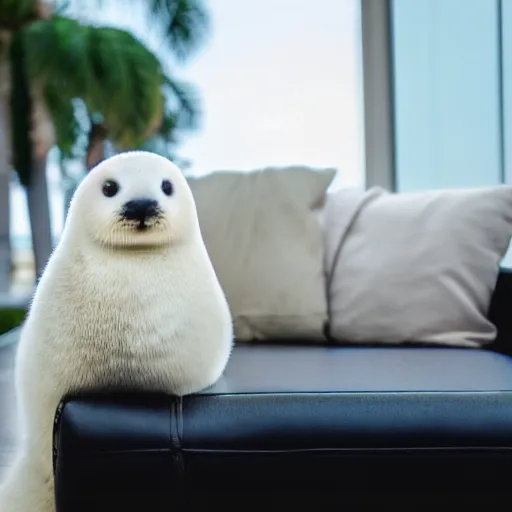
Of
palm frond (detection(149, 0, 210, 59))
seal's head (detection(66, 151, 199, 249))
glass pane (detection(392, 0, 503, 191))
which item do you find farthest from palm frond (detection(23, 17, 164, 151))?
seal's head (detection(66, 151, 199, 249))

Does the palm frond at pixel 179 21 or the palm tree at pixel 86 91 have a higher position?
the palm frond at pixel 179 21

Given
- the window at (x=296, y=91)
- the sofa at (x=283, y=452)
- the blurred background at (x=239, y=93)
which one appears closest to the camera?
the sofa at (x=283, y=452)

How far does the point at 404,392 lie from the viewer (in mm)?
916

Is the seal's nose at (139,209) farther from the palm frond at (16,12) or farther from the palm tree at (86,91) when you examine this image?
the palm frond at (16,12)

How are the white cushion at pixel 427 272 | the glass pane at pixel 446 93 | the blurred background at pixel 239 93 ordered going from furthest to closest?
the blurred background at pixel 239 93 → the glass pane at pixel 446 93 → the white cushion at pixel 427 272

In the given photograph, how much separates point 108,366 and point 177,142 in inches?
74.2

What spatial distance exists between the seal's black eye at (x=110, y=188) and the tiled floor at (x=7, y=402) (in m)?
0.82

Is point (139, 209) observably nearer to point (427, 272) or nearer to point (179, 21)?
point (427, 272)

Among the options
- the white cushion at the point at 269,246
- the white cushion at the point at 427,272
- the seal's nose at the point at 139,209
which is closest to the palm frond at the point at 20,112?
the white cushion at the point at 269,246

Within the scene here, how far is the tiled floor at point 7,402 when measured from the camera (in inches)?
64.1

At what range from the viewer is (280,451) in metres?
0.86

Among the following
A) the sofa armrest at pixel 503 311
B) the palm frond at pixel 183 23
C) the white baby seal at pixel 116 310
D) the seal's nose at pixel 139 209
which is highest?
the palm frond at pixel 183 23

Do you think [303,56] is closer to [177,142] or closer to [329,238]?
[177,142]

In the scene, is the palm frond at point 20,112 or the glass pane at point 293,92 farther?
the palm frond at point 20,112
